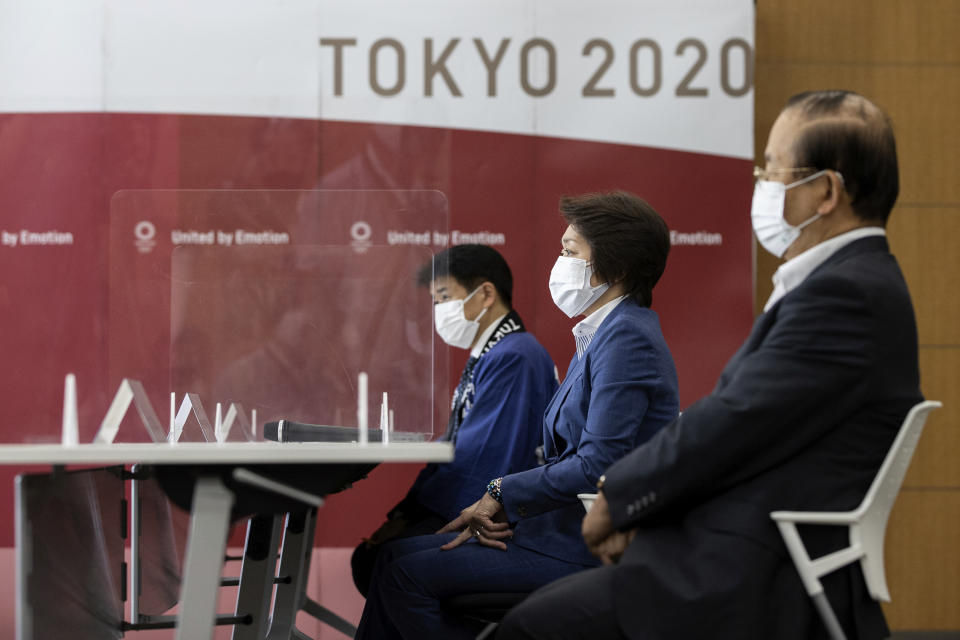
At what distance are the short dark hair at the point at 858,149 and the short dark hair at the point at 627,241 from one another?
72 centimetres

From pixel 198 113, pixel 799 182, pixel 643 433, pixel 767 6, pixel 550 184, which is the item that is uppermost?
pixel 767 6

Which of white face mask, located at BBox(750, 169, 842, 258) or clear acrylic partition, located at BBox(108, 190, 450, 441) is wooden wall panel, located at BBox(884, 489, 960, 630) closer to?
clear acrylic partition, located at BBox(108, 190, 450, 441)

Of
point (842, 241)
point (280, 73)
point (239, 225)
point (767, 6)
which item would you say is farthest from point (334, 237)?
point (767, 6)

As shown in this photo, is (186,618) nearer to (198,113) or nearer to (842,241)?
(842,241)

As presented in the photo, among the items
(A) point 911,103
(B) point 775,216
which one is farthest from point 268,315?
(A) point 911,103

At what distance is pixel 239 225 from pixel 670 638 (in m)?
1.82

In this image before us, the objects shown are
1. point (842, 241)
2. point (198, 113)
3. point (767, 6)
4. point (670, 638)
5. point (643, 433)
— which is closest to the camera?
point (670, 638)

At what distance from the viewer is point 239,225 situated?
2797 mm

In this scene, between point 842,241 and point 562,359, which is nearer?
point 842,241

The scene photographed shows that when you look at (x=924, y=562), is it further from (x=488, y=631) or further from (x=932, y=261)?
(x=488, y=631)

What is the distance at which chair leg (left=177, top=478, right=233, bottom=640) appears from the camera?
155 centimetres

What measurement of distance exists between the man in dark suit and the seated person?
42.1 inches

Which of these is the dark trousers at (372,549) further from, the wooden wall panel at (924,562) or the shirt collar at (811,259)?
the wooden wall panel at (924,562)

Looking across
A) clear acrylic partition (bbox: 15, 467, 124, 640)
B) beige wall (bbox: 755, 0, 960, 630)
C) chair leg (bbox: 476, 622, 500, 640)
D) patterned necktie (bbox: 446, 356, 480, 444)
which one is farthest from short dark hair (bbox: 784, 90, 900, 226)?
beige wall (bbox: 755, 0, 960, 630)
